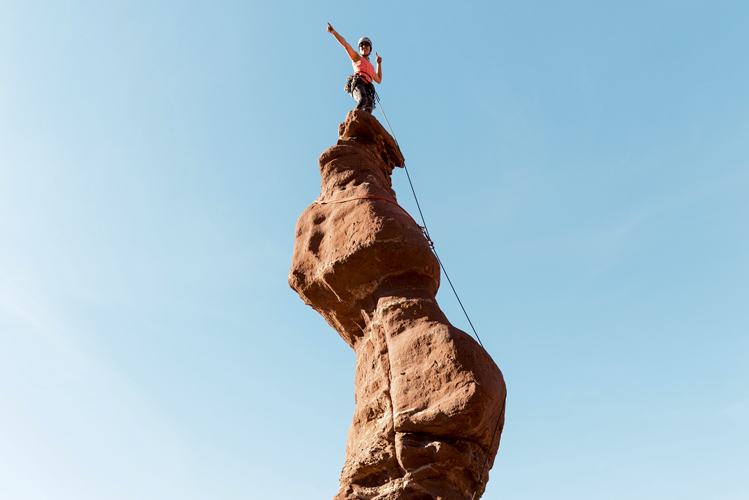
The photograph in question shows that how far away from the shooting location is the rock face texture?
5855 millimetres

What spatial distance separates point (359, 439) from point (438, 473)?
4.12 feet

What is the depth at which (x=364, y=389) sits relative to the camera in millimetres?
7059

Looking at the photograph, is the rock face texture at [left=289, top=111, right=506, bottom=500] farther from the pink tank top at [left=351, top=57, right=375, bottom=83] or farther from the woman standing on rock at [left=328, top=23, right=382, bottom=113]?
the pink tank top at [left=351, top=57, right=375, bottom=83]

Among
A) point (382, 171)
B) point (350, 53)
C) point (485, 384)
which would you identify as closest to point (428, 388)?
point (485, 384)

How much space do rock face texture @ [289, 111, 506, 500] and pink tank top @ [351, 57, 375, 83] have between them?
282 centimetres

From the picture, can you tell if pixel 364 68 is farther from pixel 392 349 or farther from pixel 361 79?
pixel 392 349

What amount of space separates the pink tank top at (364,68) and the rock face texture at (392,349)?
282cm

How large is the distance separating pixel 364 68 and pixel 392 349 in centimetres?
625

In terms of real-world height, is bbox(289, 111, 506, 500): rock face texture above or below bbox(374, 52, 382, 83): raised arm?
below

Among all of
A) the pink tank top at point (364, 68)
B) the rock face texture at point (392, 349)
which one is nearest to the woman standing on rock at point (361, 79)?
the pink tank top at point (364, 68)

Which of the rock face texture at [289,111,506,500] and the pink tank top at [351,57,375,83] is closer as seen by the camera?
the rock face texture at [289,111,506,500]

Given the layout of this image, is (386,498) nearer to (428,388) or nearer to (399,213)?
(428,388)

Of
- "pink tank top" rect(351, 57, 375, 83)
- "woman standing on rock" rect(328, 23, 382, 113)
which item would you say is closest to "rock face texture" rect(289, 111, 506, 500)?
"woman standing on rock" rect(328, 23, 382, 113)

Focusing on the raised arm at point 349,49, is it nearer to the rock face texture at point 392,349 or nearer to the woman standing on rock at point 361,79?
the woman standing on rock at point 361,79
